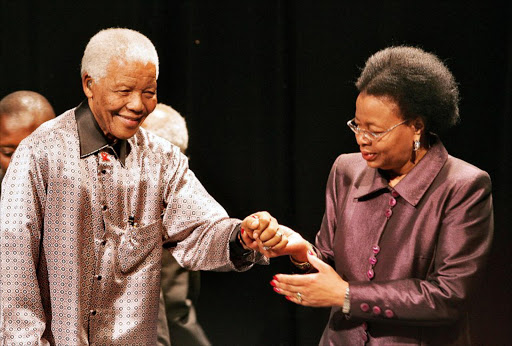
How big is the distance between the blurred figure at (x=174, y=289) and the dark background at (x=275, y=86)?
1.12 feet

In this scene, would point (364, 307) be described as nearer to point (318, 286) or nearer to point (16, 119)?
point (318, 286)

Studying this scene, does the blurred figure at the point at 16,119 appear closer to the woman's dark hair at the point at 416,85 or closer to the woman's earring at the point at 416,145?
the woman's dark hair at the point at 416,85

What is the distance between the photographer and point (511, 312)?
10.8 feet

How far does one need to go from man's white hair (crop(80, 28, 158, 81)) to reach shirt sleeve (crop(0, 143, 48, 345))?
0.36m

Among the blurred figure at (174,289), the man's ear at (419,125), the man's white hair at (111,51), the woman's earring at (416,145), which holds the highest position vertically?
the man's white hair at (111,51)

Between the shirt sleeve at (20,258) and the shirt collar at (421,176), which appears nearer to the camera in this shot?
the shirt sleeve at (20,258)

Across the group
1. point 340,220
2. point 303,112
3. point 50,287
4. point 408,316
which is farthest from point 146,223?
point 303,112

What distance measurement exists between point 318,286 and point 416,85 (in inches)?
28.7

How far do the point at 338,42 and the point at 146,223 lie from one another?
1.48 meters

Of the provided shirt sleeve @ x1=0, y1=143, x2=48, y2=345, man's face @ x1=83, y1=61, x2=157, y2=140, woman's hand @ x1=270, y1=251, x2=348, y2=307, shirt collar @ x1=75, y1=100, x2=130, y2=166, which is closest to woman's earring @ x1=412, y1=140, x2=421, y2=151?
woman's hand @ x1=270, y1=251, x2=348, y2=307

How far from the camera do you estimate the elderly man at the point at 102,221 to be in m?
2.30

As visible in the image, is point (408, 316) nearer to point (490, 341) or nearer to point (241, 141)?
point (490, 341)

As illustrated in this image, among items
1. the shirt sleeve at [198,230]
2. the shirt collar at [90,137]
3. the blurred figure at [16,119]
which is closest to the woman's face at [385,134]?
the shirt sleeve at [198,230]

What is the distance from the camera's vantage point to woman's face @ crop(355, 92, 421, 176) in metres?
2.38
